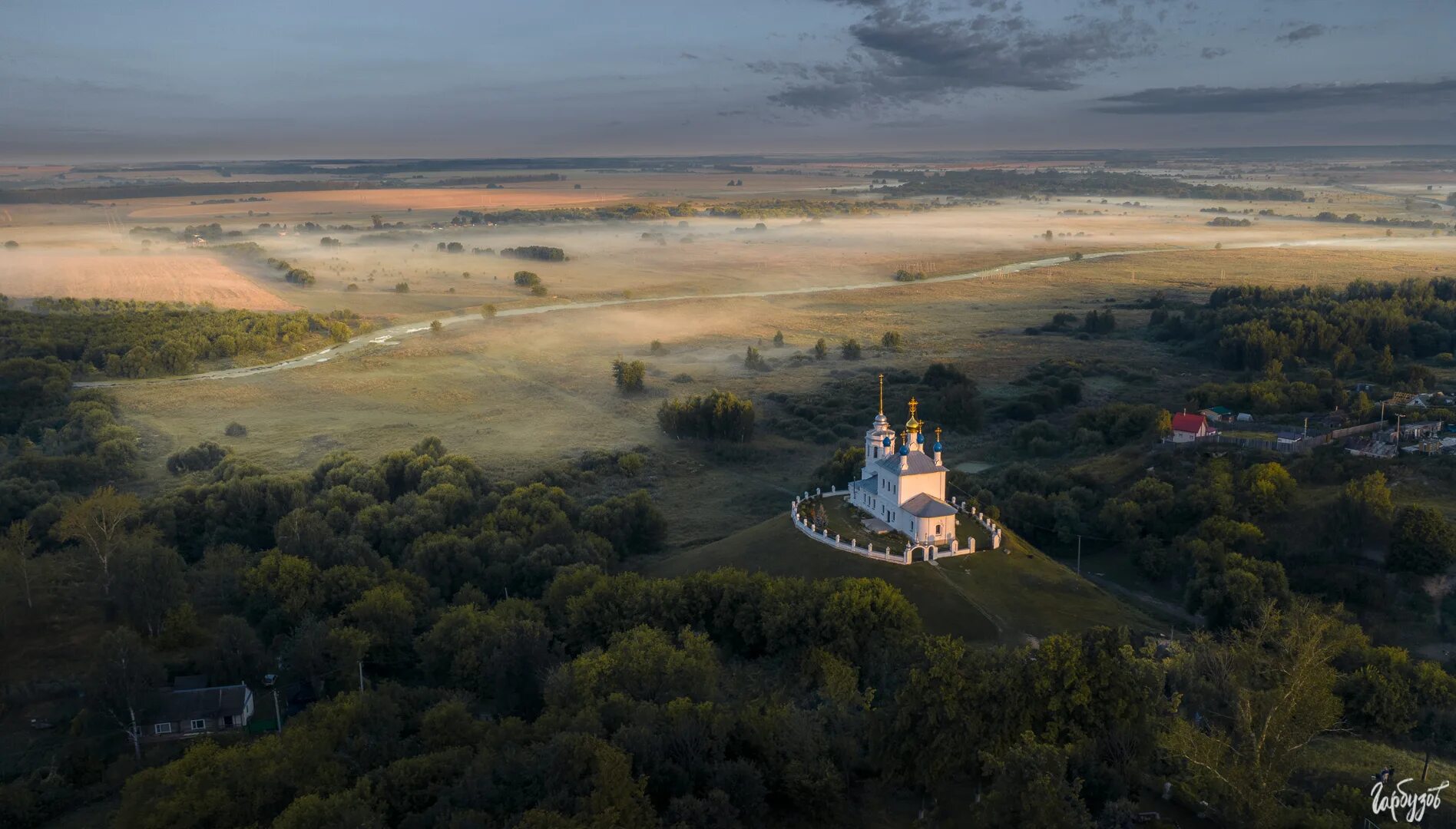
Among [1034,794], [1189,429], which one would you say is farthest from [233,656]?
[1189,429]

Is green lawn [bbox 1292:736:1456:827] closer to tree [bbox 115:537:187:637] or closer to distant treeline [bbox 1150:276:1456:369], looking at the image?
tree [bbox 115:537:187:637]

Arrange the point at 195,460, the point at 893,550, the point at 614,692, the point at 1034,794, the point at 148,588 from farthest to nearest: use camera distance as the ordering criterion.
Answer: the point at 195,460
the point at 893,550
the point at 148,588
the point at 614,692
the point at 1034,794

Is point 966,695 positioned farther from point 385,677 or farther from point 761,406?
point 761,406

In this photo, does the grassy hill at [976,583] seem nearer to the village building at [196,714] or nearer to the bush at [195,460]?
the village building at [196,714]

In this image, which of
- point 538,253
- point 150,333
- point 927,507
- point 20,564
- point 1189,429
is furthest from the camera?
point 538,253

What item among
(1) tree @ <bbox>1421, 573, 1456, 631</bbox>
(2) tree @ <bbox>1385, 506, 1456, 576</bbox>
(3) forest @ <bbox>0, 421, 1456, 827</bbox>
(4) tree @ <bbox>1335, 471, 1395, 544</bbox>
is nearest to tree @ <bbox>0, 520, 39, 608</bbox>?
(3) forest @ <bbox>0, 421, 1456, 827</bbox>

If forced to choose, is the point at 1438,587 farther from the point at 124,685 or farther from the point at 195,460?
the point at 195,460

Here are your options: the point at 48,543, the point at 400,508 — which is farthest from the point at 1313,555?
the point at 48,543
